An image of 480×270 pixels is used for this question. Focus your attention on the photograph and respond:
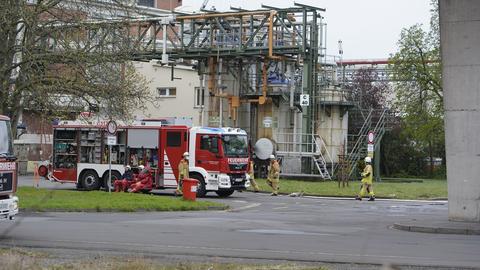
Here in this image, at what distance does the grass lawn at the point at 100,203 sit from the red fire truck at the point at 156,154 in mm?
5493

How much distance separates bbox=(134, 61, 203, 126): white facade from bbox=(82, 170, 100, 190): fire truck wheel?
25.2 m

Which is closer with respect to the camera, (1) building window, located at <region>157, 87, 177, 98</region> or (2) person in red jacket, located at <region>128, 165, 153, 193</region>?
(2) person in red jacket, located at <region>128, 165, 153, 193</region>

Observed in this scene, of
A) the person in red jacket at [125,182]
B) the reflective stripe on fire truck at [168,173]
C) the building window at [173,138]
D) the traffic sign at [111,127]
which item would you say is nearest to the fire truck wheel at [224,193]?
the reflective stripe on fire truck at [168,173]

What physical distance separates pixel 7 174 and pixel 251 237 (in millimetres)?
5206

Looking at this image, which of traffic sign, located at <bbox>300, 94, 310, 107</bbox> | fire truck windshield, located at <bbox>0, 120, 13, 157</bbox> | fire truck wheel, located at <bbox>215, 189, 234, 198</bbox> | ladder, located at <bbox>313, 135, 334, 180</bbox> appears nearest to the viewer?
fire truck windshield, located at <bbox>0, 120, 13, 157</bbox>

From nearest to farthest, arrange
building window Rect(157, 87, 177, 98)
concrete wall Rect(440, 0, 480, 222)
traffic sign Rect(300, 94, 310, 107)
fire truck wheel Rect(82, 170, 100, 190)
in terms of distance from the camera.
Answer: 1. concrete wall Rect(440, 0, 480, 222)
2. fire truck wheel Rect(82, 170, 100, 190)
3. traffic sign Rect(300, 94, 310, 107)
4. building window Rect(157, 87, 177, 98)

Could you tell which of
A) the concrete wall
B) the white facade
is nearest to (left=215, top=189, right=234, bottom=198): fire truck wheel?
the concrete wall

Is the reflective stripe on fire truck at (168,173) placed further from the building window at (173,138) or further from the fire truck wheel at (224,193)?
the fire truck wheel at (224,193)

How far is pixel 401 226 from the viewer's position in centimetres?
2020

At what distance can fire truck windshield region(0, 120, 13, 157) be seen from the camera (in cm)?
1577

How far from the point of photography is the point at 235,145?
1358 inches

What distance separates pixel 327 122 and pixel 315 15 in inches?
303

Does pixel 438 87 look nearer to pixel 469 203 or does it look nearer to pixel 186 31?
pixel 186 31

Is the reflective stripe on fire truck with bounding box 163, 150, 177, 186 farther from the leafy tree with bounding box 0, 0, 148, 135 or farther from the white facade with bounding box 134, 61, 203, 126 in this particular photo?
the white facade with bounding box 134, 61, 203, 126
